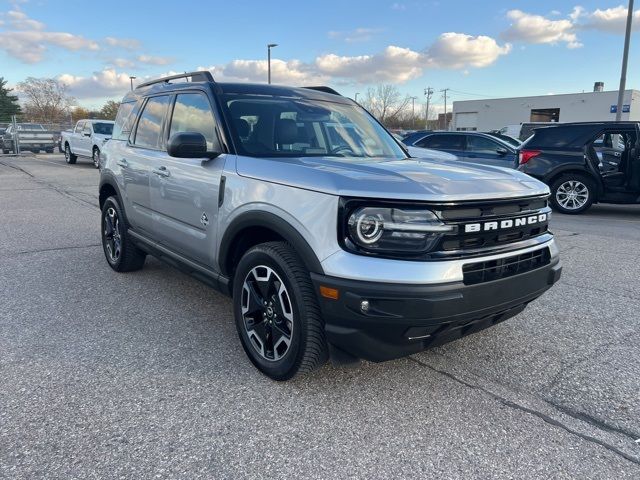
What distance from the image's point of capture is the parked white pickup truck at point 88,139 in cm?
1933

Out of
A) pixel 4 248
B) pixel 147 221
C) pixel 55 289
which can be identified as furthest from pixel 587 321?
pixel 4 248

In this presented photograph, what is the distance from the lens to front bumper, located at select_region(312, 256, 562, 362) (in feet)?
7.82

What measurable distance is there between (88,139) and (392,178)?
20065mm

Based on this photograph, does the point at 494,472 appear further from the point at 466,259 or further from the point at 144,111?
the point at 144,111

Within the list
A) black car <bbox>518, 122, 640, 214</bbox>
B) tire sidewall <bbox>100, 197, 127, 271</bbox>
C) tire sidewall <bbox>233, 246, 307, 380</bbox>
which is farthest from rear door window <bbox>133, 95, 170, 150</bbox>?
black car <bbox>518, 122, 640, 214</bbox>

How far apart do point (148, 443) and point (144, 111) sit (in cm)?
338

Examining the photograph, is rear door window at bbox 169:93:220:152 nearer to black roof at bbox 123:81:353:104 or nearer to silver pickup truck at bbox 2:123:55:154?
black roof at bbox 123:81:353:104

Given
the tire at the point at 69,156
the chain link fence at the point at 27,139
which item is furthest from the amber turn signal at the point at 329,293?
the chain link fence at the point at 27,139

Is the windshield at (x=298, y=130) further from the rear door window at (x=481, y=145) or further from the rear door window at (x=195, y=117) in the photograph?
the rear door window at (x=481, y=145)

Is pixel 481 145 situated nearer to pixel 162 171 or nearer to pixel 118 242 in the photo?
pixel 118 242

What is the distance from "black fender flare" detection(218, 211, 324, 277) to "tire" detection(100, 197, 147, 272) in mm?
2148

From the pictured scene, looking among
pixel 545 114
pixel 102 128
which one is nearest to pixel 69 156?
pixel 102 128

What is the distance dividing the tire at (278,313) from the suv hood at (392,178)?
44cm

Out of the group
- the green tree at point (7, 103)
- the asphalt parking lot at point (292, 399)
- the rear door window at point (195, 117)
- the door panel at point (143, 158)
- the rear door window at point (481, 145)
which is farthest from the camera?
the green tree at point (7, 103)
